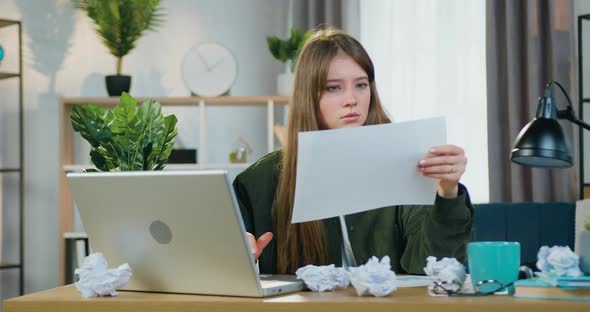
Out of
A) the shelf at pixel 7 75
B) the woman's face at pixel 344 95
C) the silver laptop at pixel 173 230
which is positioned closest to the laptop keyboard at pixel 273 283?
the silver laptop at pixel 173 230

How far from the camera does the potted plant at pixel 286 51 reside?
4.43 metres

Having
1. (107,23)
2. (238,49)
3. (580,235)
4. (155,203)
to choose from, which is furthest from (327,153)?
(238,49)

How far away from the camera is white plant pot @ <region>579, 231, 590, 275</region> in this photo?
1551 millimetres

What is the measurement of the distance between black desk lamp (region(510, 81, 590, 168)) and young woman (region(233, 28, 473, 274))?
14.9 inches

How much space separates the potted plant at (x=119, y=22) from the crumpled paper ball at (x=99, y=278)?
302cm

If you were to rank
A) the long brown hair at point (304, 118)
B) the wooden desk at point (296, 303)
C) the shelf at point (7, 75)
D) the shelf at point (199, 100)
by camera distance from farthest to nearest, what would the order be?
the shelf at point (7, 75), the shelf at point (199, 100), the long brown hair at point (304, 118), the wooden desk at point (296, 303)

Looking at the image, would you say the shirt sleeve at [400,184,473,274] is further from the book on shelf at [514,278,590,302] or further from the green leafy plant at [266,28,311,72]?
the green leafy plant at [266,28,311,72]

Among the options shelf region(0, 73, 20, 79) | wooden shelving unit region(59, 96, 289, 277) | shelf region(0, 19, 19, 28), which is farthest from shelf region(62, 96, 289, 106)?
shelf region(0, 19, 19, 28)

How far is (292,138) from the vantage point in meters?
2.18

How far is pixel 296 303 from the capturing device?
4.45 ft

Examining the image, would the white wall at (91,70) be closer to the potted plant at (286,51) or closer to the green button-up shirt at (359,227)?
the potted plant at (286,51)

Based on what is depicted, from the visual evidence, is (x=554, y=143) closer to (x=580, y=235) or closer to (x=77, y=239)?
(x=580, y=235)

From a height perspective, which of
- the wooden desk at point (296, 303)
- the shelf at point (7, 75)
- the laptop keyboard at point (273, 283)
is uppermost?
the shelf at point (7, 75)

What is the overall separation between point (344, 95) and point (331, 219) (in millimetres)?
315
